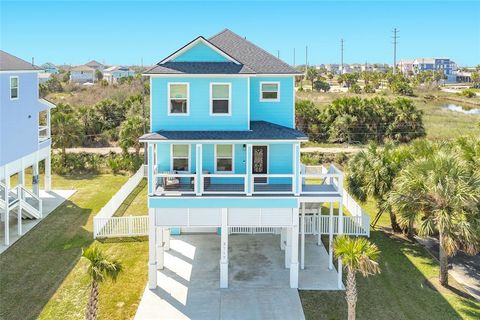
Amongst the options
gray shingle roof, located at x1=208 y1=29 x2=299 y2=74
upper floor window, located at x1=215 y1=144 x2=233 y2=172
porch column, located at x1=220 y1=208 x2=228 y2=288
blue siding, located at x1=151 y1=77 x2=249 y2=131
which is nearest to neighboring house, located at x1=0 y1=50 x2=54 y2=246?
blue siding, located at x1=151 y1=77 x2=249 y2=131

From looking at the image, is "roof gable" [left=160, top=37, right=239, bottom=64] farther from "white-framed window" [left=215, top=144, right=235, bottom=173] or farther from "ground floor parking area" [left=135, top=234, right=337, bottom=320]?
"ground floor parking area" [left=135, top=234, right=337, bottom=320]

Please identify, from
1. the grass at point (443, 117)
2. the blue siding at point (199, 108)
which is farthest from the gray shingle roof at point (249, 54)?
the grass at point (443, 117)

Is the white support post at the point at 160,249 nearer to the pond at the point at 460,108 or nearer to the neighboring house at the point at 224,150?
the neighboring house at the point at 224,150

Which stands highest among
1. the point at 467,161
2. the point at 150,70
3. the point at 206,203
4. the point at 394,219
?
the point at 150,70

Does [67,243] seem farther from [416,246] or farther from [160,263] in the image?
[416,246]

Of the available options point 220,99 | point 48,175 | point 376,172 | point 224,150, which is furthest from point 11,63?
point 376,172

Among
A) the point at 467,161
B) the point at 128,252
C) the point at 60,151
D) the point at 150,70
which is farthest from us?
the point at 60,151

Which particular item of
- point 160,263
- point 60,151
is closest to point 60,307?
point 160,263

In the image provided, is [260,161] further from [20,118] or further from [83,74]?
[83,74]
